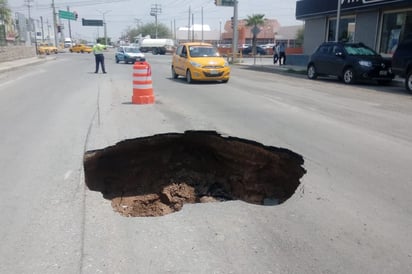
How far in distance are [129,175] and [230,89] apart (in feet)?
31.3

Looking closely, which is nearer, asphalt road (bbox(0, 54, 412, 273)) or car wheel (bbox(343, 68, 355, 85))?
asphalt road (bbox(0, 54, 412, 273))

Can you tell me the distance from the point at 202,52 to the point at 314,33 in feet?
46.9

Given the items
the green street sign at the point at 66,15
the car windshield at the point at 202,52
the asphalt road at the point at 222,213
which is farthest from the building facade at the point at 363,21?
the green street sign at the point at 66,15

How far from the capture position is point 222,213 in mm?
3863

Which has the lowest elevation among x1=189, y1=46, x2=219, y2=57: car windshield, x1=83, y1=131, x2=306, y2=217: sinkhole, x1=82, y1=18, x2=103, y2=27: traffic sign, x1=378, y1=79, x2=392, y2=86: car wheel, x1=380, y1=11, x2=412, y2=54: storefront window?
x1=83, y1=131, x2=306, y2=217: sinkhole

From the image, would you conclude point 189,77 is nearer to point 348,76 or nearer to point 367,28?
point 348,76

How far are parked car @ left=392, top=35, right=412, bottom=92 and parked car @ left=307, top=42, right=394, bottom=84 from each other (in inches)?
78.0

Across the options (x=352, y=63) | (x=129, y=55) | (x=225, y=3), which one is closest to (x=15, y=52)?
(x=129, y=55)

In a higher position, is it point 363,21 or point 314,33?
point 363,21

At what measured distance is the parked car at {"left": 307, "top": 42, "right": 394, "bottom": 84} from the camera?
16.5m

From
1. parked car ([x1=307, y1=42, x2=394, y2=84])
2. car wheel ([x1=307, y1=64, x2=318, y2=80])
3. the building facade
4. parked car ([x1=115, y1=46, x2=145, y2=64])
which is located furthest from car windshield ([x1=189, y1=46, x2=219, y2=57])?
parked car ([x1=115, y1=46, x2=145, y2=64])

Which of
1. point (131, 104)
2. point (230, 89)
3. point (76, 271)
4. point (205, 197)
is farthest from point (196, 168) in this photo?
point (230, 89)

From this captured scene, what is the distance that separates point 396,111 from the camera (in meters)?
9.98

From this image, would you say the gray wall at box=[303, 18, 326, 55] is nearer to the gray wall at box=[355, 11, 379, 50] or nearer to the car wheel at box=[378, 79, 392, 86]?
the gray wall at box=[355, 11, 379, 50]
